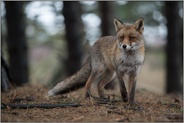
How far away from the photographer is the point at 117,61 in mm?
6262

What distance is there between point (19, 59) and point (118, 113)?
22.6 feet

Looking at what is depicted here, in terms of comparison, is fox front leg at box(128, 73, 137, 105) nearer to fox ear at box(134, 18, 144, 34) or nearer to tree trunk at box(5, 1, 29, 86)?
fox ear at box(134, 18, 144, 34)

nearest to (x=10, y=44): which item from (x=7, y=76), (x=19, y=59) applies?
(x=19, y=59)

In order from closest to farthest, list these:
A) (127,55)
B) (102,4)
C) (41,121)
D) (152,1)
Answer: (41,121) → (127,55) → (102,4) → (152,1)

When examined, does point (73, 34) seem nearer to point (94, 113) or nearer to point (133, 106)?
point (133, 106)

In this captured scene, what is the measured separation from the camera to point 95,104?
18.8 ft

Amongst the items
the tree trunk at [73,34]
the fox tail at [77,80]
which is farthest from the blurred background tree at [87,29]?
the fox tail at [77,80]

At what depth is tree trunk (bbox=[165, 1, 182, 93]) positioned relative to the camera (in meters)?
13.7

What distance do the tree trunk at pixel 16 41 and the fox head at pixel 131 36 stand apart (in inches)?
229

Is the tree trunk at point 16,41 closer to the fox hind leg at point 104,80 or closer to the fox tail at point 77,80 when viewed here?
the fox tail at point 77,80

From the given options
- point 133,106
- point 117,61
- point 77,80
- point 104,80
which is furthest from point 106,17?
point 133,106

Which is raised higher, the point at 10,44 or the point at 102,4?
the point at 102,4

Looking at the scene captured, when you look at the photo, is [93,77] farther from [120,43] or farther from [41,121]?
[41,121]

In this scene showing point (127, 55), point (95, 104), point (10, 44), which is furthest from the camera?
point (10, 44)
